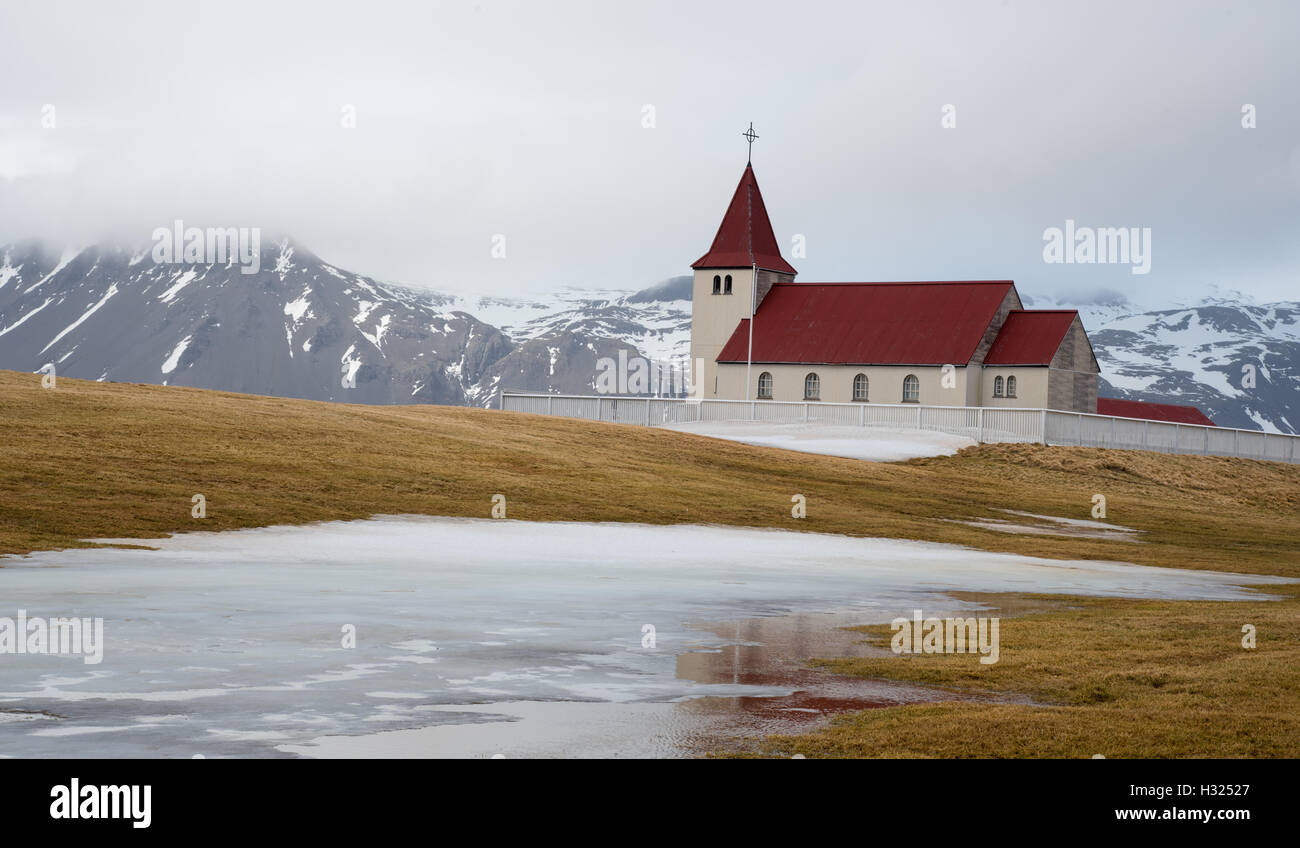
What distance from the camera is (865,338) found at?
8481cm

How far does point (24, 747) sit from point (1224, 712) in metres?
8.35

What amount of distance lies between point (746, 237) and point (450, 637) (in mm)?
79665

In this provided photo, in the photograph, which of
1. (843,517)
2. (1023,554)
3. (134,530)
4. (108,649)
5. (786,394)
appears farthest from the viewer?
(786,394)

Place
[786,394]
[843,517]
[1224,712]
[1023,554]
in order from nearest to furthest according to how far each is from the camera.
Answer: [1224,712] → [1023,554] → [843,517] → [786,394]

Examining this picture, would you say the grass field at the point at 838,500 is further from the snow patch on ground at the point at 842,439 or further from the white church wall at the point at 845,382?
the white church wall at the point at 845,382

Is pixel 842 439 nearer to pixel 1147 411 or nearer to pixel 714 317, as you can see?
pixel 714 317

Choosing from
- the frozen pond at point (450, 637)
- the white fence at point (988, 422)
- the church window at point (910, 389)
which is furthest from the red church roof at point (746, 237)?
the frozen pond at point (450, 637)

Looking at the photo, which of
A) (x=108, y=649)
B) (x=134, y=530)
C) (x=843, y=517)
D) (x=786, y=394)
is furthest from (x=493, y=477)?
(x=786, y=394)

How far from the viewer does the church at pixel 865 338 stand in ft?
266

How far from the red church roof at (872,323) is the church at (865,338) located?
81 mm

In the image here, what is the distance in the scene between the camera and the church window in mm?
82125
